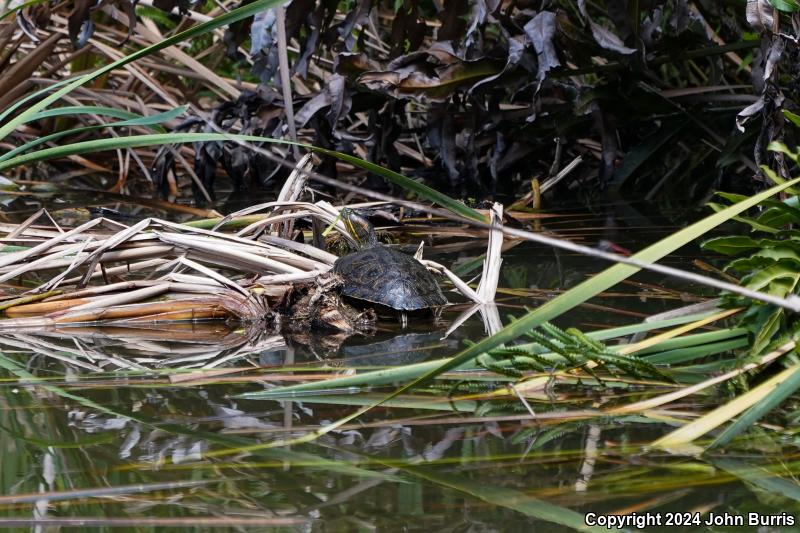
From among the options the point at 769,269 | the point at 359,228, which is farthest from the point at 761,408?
the point at 359,228

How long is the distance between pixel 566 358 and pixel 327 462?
0.50 metres

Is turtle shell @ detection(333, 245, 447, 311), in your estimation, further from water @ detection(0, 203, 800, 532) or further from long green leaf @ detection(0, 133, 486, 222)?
water @ detection(0, 203, 800, 532)

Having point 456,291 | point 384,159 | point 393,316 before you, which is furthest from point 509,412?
point 384,159

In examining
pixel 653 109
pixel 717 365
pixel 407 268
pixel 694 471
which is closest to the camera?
pixel 694 471

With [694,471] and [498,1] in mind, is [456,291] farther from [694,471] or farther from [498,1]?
[694,471]

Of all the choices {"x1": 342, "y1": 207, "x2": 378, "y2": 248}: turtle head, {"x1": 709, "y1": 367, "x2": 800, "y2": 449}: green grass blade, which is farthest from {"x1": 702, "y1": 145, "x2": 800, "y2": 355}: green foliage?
{"x1": 342, "y1": 207, "x2": 378, "y2": 248}: turtle head

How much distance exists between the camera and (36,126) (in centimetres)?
630

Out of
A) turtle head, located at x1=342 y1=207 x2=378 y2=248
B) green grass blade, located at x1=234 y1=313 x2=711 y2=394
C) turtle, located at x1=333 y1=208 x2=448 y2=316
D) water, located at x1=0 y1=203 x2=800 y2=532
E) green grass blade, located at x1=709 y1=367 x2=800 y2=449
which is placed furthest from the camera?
turtle head, located at x1=342 y1=207 x2=378 y2=248

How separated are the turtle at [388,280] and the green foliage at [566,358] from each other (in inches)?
34.5

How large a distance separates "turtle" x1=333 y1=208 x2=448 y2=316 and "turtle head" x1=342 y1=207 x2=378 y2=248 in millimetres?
245

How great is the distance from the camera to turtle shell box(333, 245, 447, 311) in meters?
2.60

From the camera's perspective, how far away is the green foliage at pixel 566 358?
1.62m

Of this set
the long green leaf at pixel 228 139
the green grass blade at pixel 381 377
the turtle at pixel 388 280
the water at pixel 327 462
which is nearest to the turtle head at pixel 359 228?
the turtle at pixel 388 280

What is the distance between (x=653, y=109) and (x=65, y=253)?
2826mm
